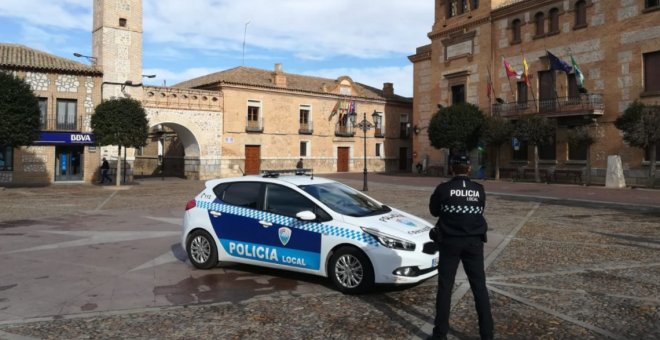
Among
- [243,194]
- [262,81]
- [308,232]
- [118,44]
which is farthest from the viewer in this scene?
[262,81]

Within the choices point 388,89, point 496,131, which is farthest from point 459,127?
point 388,89

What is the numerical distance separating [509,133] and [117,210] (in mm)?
22360

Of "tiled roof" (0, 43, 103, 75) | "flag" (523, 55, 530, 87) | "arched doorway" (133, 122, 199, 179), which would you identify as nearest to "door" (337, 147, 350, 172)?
"arched doorway" (133, 122, 199, 179)

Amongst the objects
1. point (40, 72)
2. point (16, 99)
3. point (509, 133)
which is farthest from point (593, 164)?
point (40, 72)

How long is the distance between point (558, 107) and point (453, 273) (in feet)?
88.7

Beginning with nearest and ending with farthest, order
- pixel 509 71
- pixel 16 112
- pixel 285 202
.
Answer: pixel 285 202, pixel 16 112, pixel 509 71

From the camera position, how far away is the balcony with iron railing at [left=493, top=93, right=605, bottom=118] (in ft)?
87.8

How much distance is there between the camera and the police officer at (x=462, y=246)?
14.1 feet

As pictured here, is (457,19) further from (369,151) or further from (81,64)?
(81,64)

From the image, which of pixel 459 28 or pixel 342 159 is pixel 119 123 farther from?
pixel 459 28

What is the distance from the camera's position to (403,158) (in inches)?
1886

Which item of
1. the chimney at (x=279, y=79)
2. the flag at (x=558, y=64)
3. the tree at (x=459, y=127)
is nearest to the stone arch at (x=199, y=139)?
the chimney at (x=279, y=79)

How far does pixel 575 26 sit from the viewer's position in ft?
93.0

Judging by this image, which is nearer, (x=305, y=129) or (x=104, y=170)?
(x=104, y=170)
